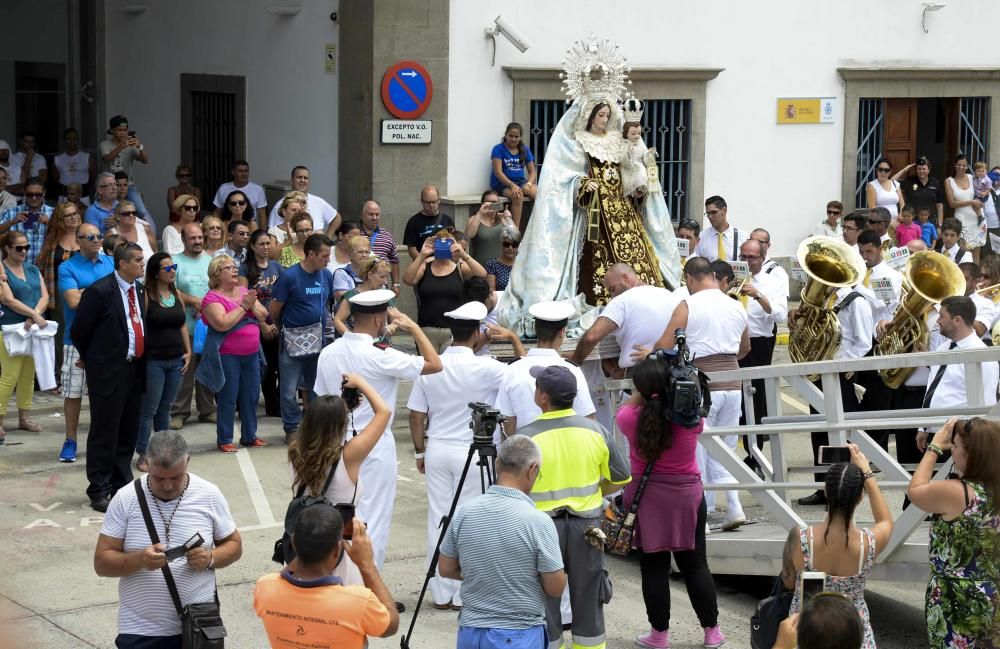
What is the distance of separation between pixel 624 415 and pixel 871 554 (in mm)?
1758

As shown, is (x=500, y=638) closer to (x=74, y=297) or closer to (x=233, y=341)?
(x=233, y=341)

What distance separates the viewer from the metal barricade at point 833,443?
7340 mm

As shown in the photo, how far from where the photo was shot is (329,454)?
6102 mm

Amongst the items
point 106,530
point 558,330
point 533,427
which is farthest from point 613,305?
point 106,530

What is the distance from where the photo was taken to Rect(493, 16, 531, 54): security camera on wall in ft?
51.1

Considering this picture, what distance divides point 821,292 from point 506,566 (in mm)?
5128

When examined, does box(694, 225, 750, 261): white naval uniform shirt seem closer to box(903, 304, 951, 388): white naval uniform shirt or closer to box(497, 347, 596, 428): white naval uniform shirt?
box(903, 304, 951, 388): white naval uniform shirt

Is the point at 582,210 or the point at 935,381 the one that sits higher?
the point at 582,210

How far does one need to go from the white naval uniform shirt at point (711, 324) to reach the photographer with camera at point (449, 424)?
5.62 feet

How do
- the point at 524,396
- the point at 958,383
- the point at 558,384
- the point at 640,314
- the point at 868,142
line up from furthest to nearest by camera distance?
the point at 868,142
the point at 640,314
the point at 958,383
the point at 524,396
the point at 558,384

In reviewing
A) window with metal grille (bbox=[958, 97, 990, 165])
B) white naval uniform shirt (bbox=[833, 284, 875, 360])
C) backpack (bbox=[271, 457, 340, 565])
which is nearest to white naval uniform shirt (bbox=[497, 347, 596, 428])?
backpack (bbox=[271, 457, 340, 565])

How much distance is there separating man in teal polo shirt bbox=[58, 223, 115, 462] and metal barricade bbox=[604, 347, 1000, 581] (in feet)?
A: 12.7

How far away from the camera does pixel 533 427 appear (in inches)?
258

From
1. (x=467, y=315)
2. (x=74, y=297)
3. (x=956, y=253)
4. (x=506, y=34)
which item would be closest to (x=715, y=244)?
(x=956, y=253)
